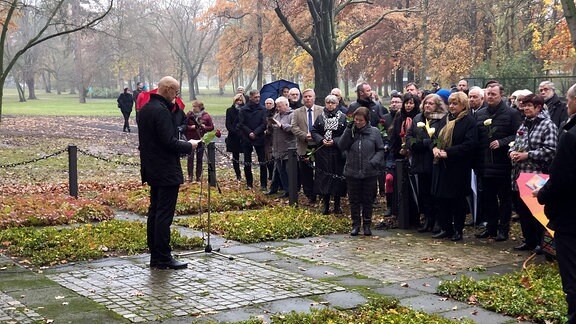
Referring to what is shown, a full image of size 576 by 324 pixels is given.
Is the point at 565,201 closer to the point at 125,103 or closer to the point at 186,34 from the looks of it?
the point at 125,103

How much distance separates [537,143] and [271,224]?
4033mm

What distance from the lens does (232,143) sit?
16.7 metres

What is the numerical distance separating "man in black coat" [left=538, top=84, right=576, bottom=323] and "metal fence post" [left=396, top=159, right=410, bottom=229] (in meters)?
6.26

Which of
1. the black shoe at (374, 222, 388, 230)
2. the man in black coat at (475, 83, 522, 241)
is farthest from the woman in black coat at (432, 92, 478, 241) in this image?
the black shoe at (374, 222, 388, 230)

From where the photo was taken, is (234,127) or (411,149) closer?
(411,149)

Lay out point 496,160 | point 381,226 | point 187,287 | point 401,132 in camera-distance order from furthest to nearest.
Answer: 1. point 401,132
2. point 381,226
3. point 496,160
4. point 187,287

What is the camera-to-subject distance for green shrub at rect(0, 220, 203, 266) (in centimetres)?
976

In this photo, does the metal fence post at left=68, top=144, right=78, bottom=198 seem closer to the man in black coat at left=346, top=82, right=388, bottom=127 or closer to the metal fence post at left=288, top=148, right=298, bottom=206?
the metal fence post at left=288, top=148, right=298, bottom=206

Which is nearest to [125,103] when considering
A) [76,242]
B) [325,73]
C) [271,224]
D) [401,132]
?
[325,73]

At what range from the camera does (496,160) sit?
36.1 ft

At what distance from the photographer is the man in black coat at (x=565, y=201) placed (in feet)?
18.0

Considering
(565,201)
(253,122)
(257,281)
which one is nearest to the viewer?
(565,201)

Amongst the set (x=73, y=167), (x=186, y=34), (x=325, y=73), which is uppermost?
(x=186, y=34)

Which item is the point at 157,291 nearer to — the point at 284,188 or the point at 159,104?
the point at 159,104
